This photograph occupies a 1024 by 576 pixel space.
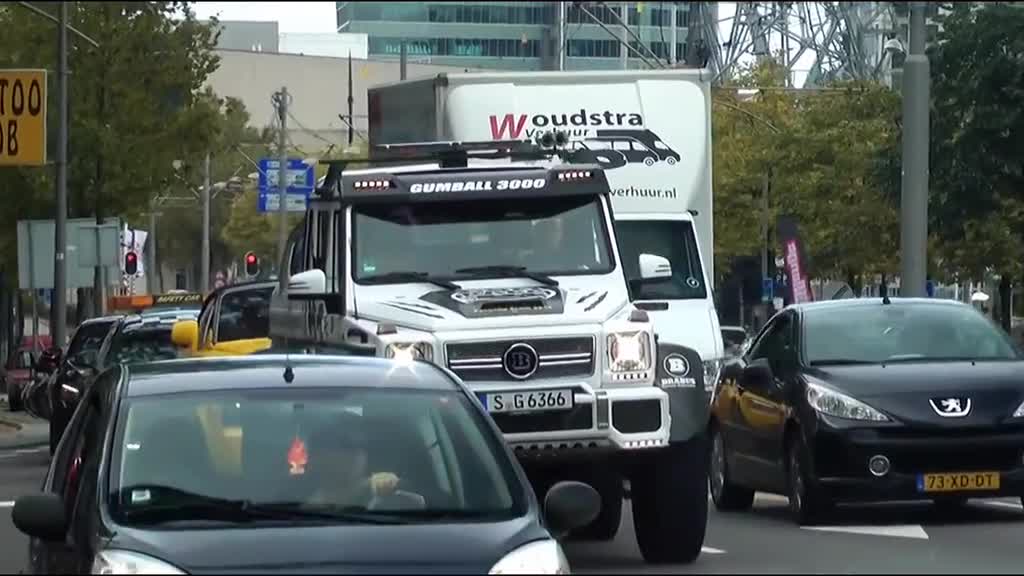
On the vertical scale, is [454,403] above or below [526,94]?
below

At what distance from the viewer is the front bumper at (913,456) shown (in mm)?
14711

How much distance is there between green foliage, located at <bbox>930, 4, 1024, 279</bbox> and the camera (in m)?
31.9

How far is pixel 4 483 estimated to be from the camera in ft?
72.7

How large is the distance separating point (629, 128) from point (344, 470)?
12.1 m

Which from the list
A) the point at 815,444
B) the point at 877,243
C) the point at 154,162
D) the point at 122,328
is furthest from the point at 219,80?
the point at 815,444

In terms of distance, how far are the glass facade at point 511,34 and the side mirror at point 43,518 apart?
112 feet

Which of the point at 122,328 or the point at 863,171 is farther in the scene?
the point at 863,171

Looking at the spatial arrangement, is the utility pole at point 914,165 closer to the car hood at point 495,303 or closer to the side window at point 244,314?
the side window at point 244,314

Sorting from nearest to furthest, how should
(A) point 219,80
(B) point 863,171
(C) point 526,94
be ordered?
1. (C) point 526,94
2. (B) point 863,171
3. (A) point 219,80

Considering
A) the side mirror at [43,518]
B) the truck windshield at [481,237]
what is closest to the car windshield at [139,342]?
the truck windshield at [481,237]

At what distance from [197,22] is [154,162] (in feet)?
8.25

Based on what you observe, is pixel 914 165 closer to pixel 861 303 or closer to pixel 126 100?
pixel 861 303

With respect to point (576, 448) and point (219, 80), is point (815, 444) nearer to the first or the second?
point (576, 448)

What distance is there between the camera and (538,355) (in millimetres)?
12664
